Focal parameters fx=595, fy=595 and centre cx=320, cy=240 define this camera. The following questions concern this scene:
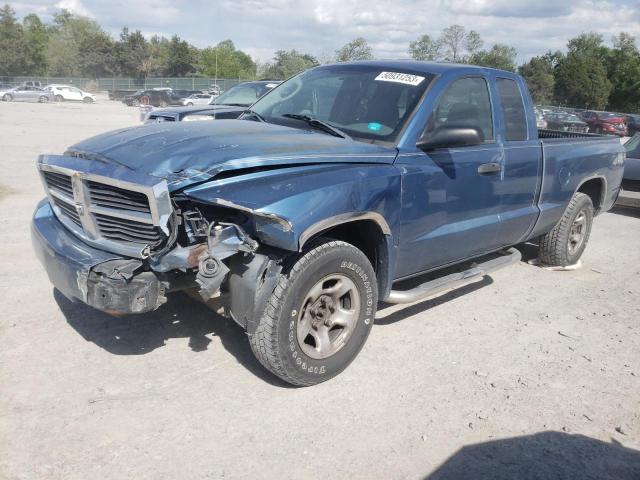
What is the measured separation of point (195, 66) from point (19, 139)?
69830 millimetres

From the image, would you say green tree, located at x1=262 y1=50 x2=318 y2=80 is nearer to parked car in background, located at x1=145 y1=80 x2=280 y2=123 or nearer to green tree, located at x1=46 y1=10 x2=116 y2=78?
green tree, located at x1=46 y1=10 x2=116 y2=78

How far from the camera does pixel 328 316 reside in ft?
12.4

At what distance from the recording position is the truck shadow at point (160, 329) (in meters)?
4.07

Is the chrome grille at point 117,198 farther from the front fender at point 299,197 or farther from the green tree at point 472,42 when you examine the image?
the green tree at point 472,42

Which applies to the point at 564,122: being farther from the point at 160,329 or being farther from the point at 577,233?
the point at 160,329

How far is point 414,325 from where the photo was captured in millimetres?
4793

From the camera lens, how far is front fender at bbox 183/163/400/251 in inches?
125

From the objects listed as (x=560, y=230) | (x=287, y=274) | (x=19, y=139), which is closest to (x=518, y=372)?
(x=287, y=274)

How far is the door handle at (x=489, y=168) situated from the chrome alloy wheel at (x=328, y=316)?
1558 millimetres

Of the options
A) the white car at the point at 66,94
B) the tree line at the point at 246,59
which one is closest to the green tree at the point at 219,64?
the tree line at the point at 246,59

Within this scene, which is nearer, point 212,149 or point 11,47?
point 212,149

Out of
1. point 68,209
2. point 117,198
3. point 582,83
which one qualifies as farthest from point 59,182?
point 582,83

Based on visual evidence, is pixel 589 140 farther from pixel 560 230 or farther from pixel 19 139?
pixel 19 139

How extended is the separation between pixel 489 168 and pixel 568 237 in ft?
7.39
